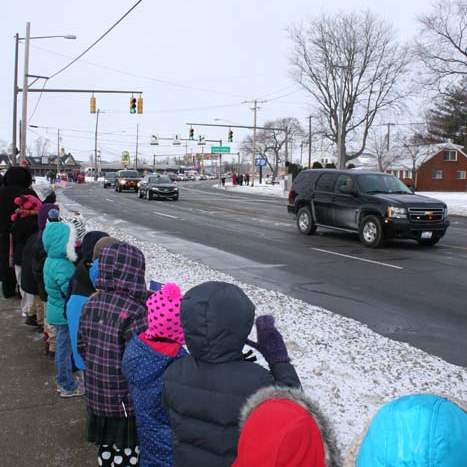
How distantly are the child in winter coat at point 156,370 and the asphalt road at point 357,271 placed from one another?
397 centimetres

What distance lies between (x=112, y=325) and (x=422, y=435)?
2.24 m

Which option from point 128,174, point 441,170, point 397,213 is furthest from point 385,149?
point 397,213

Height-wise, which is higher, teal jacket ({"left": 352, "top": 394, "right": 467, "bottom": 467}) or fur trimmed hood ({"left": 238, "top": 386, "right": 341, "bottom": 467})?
teal jacket ({"left": 352, "top": 394, "right": 467, "bottom": 467})

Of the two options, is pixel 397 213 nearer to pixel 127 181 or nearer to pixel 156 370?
pixel 156 370

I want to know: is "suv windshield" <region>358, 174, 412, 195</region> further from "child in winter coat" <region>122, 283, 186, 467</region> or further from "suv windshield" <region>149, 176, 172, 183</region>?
"suv windshield" <region>149, 176, 172, 183</region>

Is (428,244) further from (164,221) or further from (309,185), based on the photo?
(164,221)

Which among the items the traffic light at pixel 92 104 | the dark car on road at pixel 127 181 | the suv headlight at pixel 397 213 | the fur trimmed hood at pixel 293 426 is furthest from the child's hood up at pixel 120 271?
Answer: the dark car on road at pixel 127 181

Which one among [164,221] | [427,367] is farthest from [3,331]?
[164,221]

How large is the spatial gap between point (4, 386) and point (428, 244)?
41.3 feet

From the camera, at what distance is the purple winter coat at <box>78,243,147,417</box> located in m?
3.26

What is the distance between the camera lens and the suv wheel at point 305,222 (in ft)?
57.4

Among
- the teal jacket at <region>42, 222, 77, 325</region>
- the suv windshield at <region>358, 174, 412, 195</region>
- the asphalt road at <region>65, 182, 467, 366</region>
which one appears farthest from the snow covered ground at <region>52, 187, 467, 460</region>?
the suv windshield at <region>358, 174, 412, 195</region>

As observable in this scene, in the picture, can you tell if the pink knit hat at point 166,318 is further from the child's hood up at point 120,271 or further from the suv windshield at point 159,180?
the suv windshield at point 159,180

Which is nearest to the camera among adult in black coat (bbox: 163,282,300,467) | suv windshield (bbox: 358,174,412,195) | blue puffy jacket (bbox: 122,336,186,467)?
adult in black coat (bbox: 163,282,300,467)
